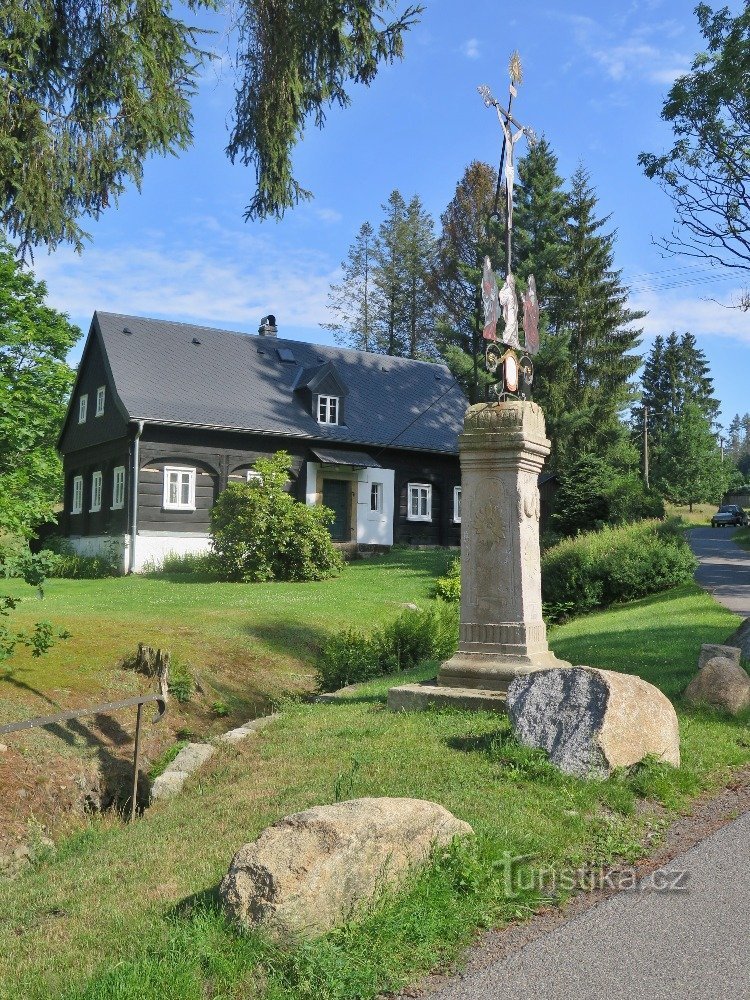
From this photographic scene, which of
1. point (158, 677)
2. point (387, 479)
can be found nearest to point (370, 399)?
point (387, 479)

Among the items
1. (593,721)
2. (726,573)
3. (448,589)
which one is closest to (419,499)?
(448,589)

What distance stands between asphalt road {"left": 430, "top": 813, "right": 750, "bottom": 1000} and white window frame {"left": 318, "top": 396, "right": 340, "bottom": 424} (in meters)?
27.9

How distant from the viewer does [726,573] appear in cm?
2430

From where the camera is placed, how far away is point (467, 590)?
9.02 m

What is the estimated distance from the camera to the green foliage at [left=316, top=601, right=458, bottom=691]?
12.8m

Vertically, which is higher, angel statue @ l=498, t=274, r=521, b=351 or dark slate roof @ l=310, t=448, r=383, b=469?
dark slate roof @ l=310, t=448, r=383, b=469

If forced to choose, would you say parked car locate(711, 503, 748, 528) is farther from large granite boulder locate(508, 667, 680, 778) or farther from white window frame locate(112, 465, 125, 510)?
large granite boulder locate(508, 667, 680, 778)

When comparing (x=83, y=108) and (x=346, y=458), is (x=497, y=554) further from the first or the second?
(x=346, y=458)

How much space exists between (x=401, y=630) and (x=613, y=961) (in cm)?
1045

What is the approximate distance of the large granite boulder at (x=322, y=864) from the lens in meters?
3.96

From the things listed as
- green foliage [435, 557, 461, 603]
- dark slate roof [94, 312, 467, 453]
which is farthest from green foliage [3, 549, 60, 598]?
dark slate roof [94, 312, 467, 453]

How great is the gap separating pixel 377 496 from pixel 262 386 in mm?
5523

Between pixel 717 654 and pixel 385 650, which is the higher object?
pixel 717 654

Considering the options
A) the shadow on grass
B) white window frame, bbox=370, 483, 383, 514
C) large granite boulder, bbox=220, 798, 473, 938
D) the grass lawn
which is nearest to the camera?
the grass lawn
